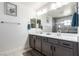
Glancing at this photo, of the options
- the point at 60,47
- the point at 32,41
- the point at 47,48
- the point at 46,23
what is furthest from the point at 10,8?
the point at 60,47

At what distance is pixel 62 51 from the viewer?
1614mm

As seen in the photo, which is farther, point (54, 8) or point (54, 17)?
point (54, 8)

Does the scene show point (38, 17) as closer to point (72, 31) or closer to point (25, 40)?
point (25, 40)

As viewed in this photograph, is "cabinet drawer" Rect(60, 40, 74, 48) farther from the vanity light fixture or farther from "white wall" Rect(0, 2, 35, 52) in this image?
"white wall" Rect(0, 2, 35, 52)

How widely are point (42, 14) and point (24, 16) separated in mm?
752

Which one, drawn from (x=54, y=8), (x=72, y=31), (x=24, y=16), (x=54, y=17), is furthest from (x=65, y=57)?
(x=24, y=16)

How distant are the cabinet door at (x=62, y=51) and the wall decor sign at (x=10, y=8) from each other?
171cm

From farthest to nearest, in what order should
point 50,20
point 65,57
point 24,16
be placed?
point 24,16 → point 50,20 → point 65,57

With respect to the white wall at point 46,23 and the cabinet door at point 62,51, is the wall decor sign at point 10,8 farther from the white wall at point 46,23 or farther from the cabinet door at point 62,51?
the cabinet door at point 62,51

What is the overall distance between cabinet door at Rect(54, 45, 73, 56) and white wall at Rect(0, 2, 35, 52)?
143cm

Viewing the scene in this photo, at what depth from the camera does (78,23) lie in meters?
1.84

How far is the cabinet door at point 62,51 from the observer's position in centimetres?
147

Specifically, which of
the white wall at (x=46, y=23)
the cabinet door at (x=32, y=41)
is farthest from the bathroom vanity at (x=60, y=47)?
the cabinet door at (x=32, y=41)

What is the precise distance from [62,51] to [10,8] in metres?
1.94
